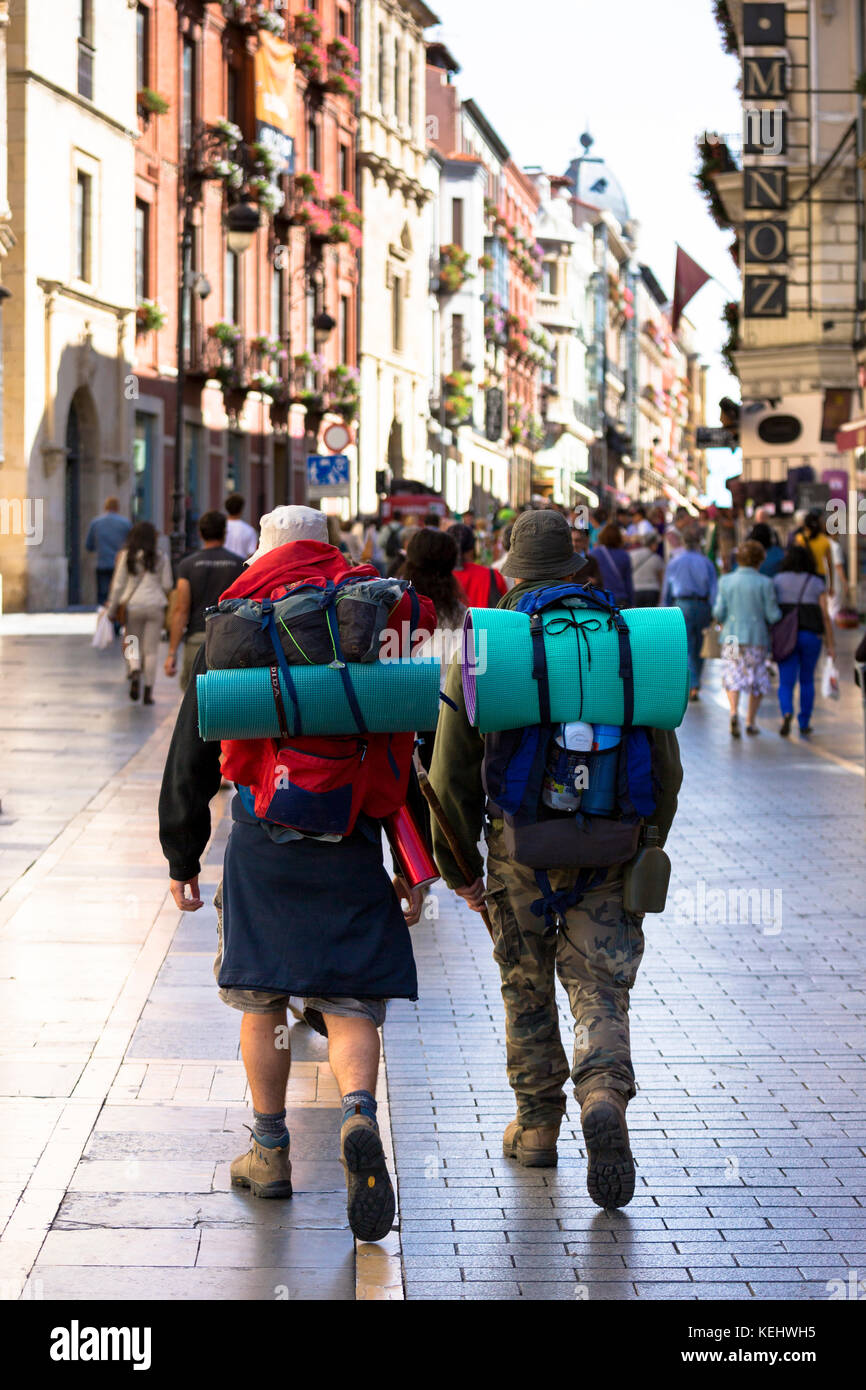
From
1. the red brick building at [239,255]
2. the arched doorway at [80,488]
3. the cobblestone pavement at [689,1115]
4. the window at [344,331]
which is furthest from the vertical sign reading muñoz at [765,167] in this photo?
the cobblestone pavement at [689,1115]

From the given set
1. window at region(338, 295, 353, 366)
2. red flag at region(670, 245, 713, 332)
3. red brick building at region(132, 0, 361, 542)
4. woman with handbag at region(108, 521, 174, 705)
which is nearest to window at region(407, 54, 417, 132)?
red brick building at region(132, 0, 361, 542)

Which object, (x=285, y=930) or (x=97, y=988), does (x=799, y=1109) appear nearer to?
(x=285, y=930)

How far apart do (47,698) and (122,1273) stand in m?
14.3

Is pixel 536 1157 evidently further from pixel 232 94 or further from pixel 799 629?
pixel 232 94

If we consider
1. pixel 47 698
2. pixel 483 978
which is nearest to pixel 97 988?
pixel 483 978

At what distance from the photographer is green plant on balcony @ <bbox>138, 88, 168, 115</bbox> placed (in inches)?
1515

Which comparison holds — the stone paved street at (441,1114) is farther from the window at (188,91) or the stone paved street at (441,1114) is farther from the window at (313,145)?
the window at (313,145)

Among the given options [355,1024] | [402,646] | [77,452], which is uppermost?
[77,452]

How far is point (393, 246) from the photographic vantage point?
60938 millimetres

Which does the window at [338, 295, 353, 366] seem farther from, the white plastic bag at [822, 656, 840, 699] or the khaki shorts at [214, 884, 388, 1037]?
the khaki shorts at [214, 884, 388, 1037]

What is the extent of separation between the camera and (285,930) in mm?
5031

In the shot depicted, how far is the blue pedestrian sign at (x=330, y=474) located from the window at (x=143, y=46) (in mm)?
14246

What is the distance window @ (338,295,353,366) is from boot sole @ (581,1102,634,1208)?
51.0 metres

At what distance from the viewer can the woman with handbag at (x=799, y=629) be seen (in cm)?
1736
